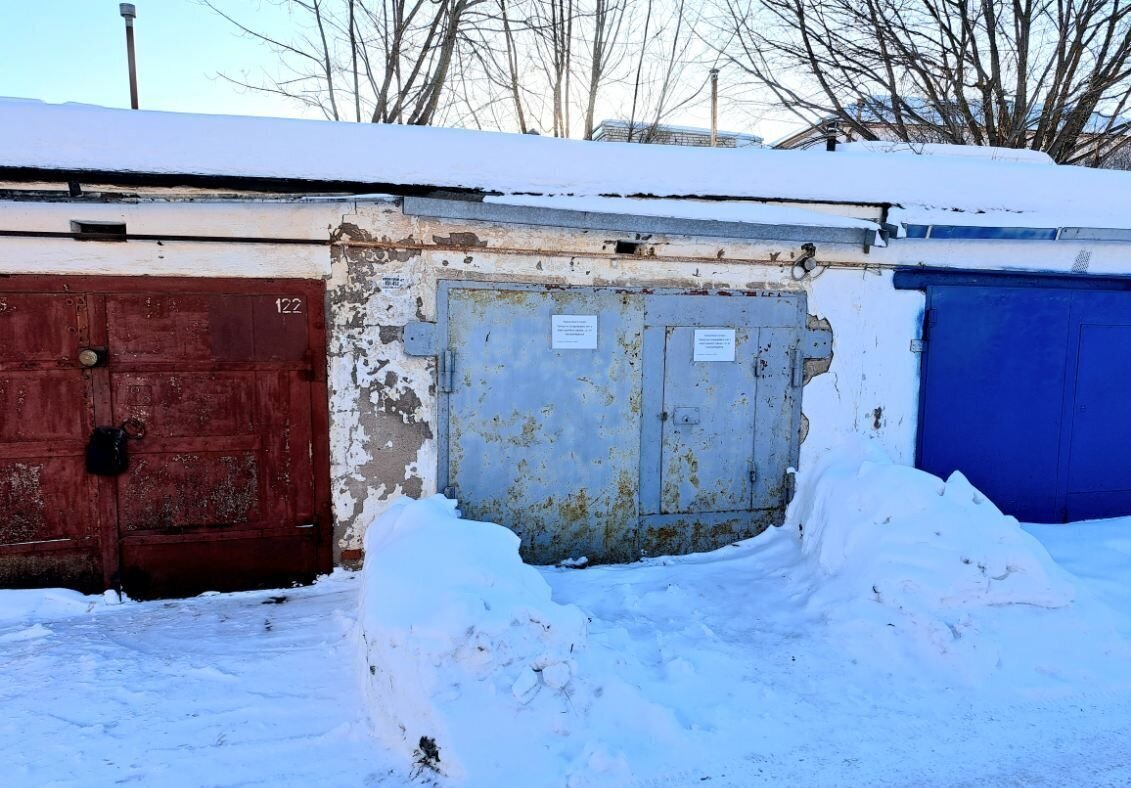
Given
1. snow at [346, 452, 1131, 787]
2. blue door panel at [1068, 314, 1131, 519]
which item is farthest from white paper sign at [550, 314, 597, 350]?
blue door panel at [1068, 314, 1131, 519]

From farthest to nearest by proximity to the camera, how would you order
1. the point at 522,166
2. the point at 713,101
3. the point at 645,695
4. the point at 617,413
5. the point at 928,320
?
1. the point at 713,101
2. the point at 928,320
3. the point at 617,413
4. the point at 522,166
5. the point at 645,695

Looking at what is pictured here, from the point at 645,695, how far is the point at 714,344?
7.61 ft

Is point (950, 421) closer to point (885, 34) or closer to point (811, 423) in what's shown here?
point (811, 423)

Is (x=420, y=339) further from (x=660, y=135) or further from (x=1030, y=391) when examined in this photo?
(x=660, y=135)

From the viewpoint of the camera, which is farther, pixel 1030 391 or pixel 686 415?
pixel 1030 391

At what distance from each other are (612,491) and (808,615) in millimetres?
1347

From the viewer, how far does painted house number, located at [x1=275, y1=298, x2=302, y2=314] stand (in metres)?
3.89

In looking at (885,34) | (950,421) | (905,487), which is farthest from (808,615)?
(885,34)

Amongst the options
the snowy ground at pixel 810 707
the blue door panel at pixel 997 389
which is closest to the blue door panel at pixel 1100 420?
the blue door panel at pixel 997 389

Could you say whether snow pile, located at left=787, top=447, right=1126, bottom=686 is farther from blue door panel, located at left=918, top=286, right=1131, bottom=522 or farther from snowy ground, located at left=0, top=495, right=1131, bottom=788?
blue door panel, located at left=918, top=286, right=1131, bottom=522

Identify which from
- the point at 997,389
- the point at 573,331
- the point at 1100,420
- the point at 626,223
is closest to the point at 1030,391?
the point at 997,389

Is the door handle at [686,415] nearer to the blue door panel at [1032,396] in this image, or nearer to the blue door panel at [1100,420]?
the blue door panel at [1032,396]

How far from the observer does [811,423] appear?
4.70 m

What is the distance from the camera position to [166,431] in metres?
3.84
